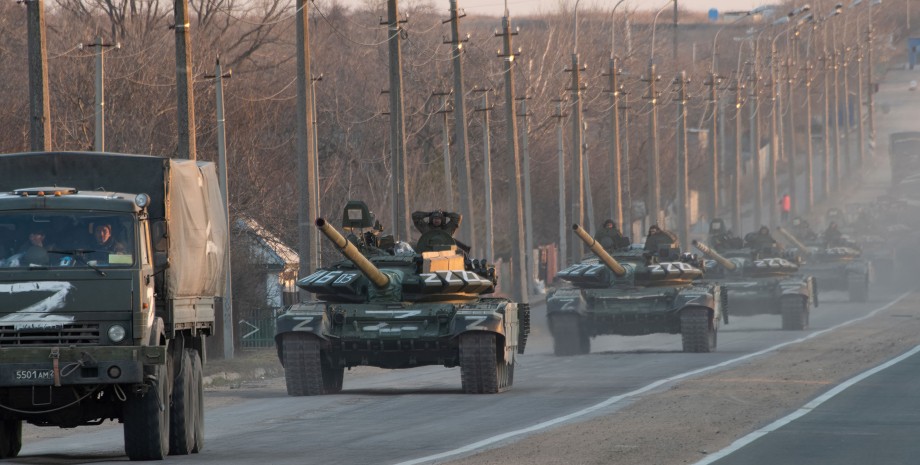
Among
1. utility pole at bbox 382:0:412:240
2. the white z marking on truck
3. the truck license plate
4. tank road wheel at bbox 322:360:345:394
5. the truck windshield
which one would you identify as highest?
utility pole at bbox 382:0:412:240

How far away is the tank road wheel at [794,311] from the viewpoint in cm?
4228

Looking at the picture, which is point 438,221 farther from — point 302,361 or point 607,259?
point 607,259

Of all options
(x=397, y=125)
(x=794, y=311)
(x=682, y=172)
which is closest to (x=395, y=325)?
(x=397, y=125)

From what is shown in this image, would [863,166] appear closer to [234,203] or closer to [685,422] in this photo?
[234,203]

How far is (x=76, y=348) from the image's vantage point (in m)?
13.6

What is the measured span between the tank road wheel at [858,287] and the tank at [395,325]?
35.6 metres

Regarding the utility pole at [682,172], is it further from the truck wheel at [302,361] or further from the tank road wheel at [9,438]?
the tank road wheel at [9,438]

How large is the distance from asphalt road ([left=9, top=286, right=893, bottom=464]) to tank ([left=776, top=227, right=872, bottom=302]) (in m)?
25.4

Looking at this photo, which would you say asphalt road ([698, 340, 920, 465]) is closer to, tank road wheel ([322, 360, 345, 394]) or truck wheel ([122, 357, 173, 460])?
truck wheel ([122, 357, 173, 460])

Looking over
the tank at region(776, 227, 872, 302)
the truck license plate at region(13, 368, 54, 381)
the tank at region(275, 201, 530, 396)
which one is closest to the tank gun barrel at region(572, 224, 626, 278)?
the tank at region(275, 201, 530, 396)

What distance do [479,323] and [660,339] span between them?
66.6ft

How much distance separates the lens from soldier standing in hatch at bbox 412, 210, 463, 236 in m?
25.5

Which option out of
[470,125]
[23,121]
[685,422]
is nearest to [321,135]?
[470,125]

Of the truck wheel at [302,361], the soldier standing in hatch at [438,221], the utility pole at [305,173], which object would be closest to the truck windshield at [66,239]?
the truck wheel at [302,361]
